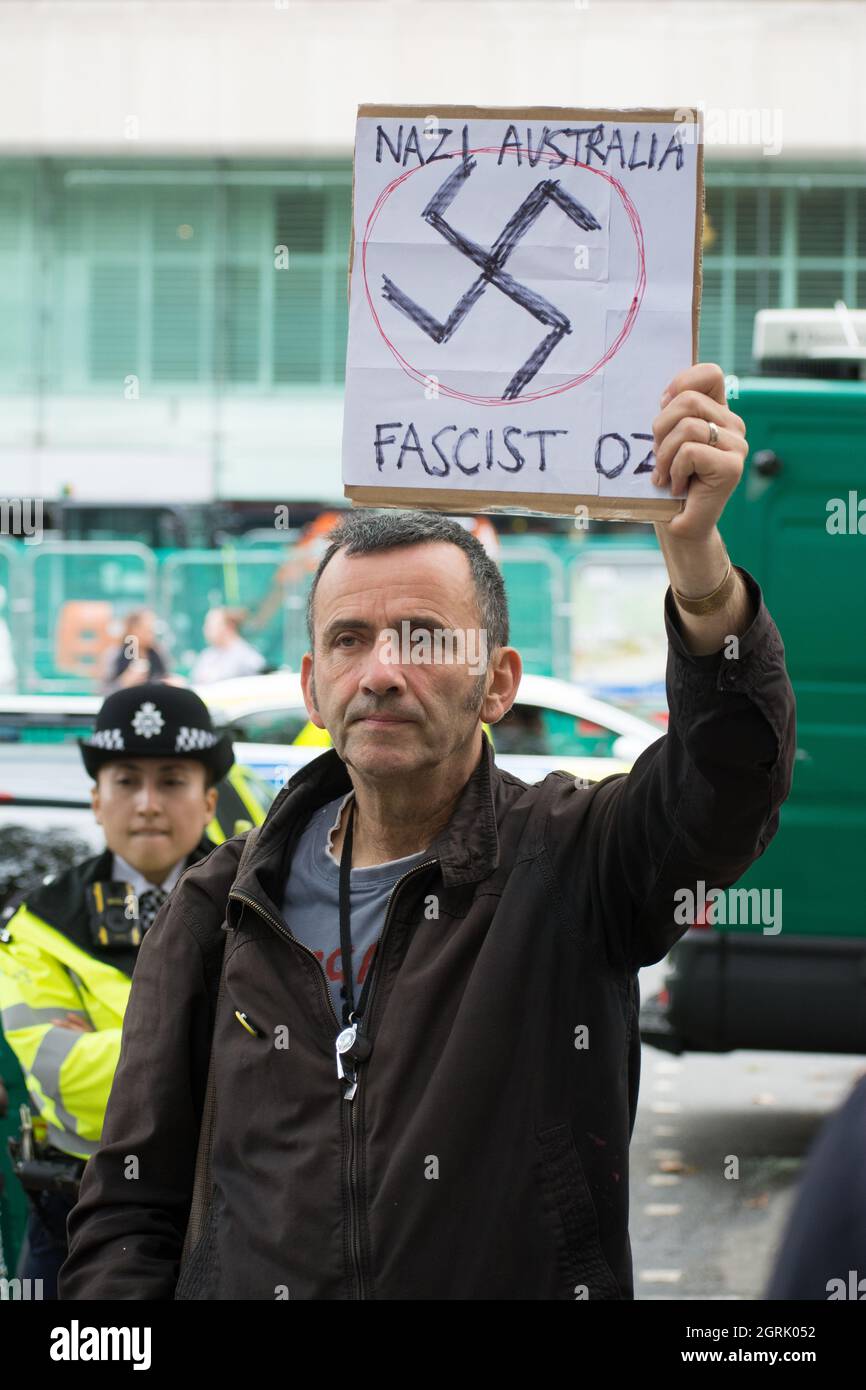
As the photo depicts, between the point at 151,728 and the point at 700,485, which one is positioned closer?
the point at 700,485

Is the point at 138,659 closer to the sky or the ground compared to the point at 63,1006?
closer to the sky

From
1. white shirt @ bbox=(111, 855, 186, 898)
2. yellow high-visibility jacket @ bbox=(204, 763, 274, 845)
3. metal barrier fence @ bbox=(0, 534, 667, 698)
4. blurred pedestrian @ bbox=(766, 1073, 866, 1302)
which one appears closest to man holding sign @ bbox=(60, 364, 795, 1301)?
blurred pedestrian @ bbox=(766, 1073, 866, 1302)

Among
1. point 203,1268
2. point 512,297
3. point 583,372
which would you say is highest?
point 512,297

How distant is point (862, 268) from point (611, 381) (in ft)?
77.3

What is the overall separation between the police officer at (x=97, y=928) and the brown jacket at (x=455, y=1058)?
0.85m

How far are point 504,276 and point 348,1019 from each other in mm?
1020

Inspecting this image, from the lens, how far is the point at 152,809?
354 cm

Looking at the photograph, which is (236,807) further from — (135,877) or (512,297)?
(512,297)

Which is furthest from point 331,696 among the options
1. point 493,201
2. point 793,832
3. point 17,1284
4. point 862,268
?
point 862,268

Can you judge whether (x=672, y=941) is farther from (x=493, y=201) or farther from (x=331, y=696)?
(x=493, y=201)

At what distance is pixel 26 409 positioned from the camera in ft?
80.5

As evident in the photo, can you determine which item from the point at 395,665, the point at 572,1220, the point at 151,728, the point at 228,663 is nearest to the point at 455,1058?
the point at 572,1220

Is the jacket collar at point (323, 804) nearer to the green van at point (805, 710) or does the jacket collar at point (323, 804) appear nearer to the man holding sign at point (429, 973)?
the man holding sign at point (429, 973)

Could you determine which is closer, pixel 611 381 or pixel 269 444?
pixel 611 381
